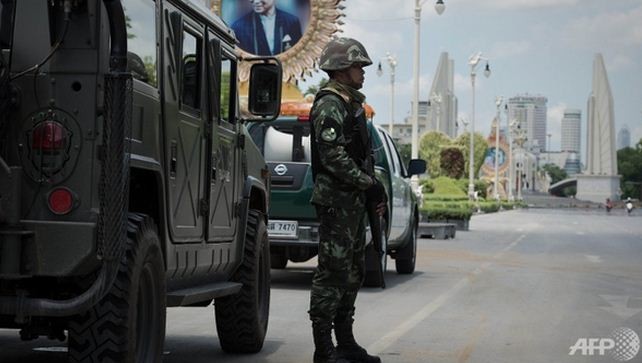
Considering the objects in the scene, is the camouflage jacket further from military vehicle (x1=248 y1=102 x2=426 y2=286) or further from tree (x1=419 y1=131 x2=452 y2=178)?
tree (x1=419 y1=131 x2=452 y2=178)

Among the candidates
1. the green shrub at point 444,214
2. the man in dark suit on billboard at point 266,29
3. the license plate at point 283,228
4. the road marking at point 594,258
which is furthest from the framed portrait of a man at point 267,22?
the license plate at point 283,228

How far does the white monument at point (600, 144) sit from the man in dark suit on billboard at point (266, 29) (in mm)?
146549

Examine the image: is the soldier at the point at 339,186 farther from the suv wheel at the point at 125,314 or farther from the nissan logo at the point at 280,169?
the nissan logo at the point at 280,169

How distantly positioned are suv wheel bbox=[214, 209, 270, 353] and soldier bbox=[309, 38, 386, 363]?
3.61 ft

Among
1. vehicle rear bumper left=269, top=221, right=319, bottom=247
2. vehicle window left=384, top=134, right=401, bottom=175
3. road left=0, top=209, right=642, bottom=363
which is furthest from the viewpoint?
vehicle window left=384, top=134, right=401, bottom=175

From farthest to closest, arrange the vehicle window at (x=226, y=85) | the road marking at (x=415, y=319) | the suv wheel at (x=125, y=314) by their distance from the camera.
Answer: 1. the road marking at (x=415, y=319)
2. the vehicle window at (x=226, y=85)
3. the suv wheel at (x=125, y=314)

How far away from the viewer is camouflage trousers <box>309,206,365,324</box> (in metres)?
8.12

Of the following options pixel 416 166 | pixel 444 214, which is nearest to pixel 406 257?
pixel 416 166

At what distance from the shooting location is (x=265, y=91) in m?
9.70

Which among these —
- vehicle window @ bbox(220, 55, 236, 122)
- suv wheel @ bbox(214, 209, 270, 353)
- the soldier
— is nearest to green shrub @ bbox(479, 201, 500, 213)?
suv wheel @ bbox(214, 209, 270, 353)

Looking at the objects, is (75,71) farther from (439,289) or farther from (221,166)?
(439,289)

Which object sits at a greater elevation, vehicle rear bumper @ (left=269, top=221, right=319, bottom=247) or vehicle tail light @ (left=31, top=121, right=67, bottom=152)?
vehicle tail light @ (left=31, top=121, right=67, bottom=152)

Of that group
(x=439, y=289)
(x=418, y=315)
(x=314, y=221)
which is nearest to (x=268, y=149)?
(x=314, y=221)

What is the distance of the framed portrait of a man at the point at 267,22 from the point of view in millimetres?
40344
